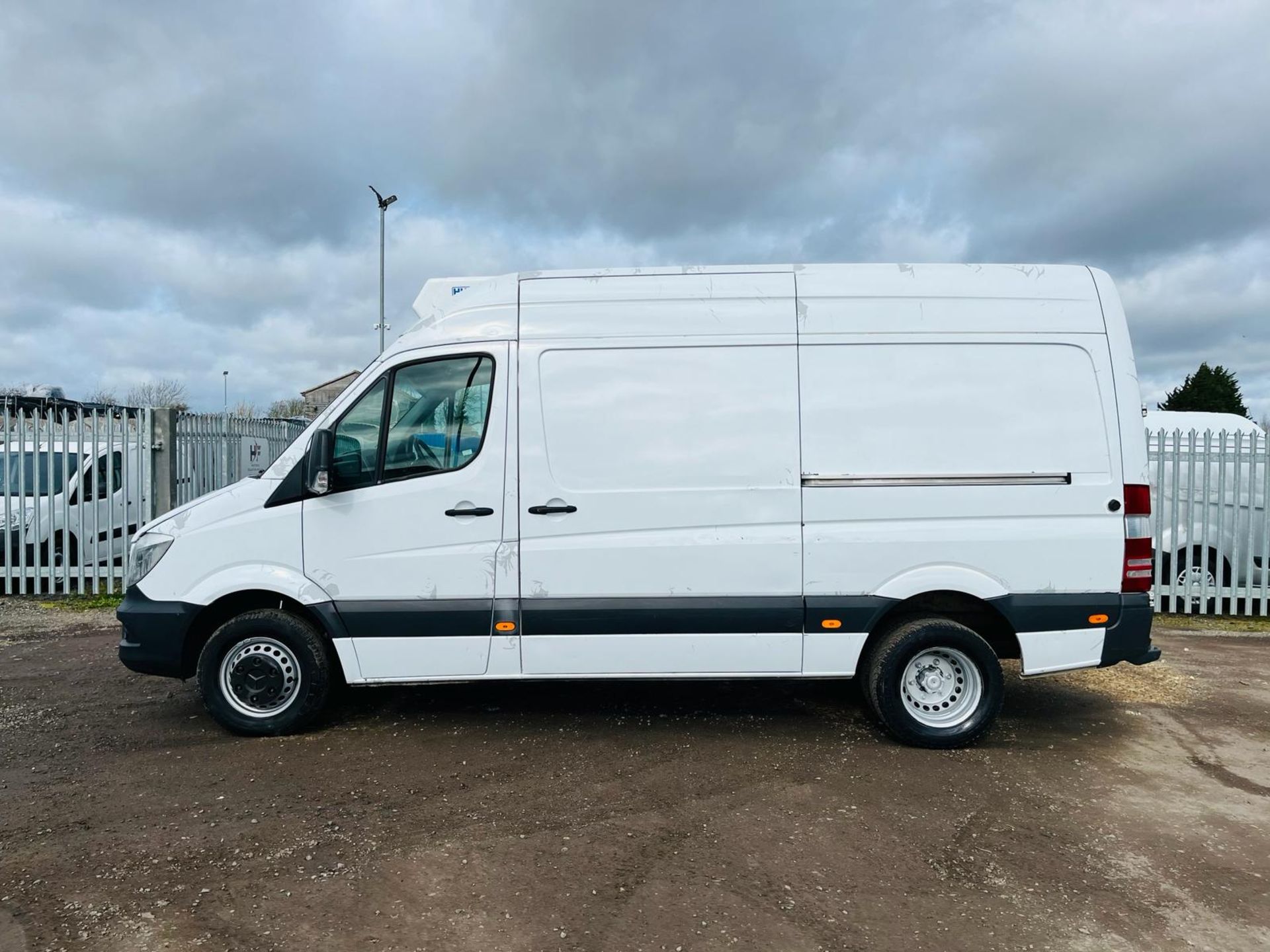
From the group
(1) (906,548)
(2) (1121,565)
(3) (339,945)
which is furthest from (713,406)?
(3) (339,945)

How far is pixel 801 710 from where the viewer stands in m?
5.72

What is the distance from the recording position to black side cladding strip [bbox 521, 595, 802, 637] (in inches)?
189

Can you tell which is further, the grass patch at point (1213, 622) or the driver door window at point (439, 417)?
the grass patch at point (1213, 622)

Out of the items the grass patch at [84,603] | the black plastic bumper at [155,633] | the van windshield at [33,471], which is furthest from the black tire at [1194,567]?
the van windshield at [33,471]

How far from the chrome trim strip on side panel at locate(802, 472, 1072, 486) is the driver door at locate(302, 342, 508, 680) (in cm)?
189

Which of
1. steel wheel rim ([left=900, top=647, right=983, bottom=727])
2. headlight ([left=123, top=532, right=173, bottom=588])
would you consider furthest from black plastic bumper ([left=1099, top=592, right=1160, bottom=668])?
headlight ([left=123, top=532, right=173, bottom=588])

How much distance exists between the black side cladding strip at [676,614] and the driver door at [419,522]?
535mm

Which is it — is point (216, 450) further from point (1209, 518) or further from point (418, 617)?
point (1209, 518)

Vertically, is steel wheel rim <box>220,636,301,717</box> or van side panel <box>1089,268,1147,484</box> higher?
van side panel <box>1089,268,1147,484</box>

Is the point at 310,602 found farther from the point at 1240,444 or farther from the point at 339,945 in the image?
the point at 1240,444

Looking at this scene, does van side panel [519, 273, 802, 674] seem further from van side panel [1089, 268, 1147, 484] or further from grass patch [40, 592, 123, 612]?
grass patch [40, 592, 123, 612]

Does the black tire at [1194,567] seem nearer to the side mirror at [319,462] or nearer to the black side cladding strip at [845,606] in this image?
the black side cladding strip at [845,606]

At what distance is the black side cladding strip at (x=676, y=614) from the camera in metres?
4.81

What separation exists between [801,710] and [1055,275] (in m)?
3.18
